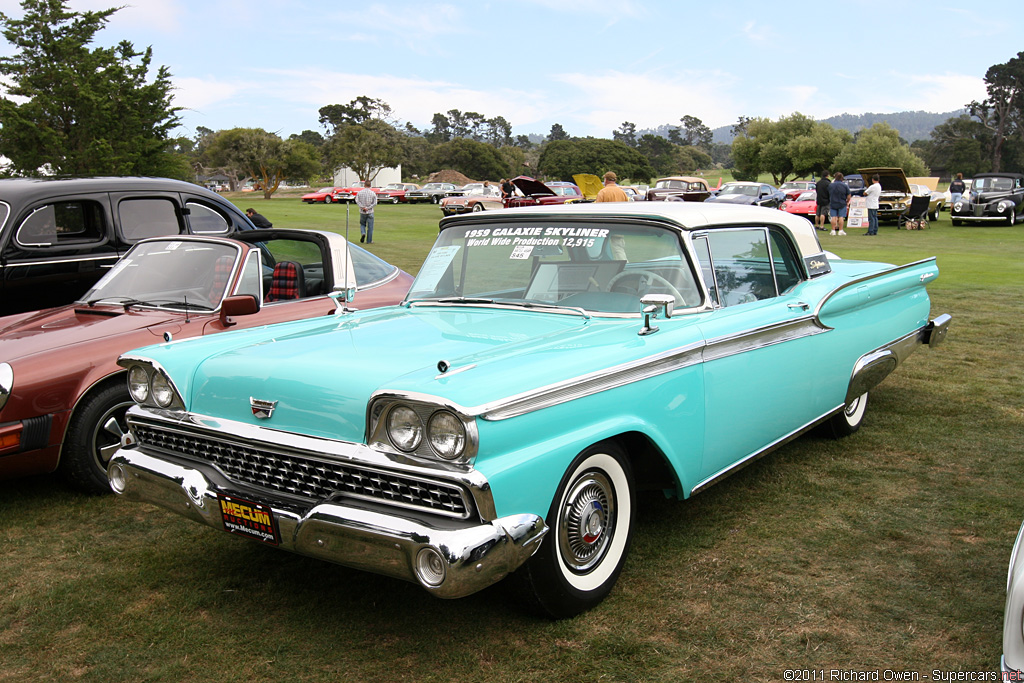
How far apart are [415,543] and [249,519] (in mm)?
748

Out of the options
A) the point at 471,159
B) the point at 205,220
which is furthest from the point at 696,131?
the point at 205,220

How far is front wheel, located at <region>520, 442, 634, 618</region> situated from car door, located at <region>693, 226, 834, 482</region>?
0.52 m

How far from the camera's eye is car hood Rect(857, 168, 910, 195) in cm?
2559

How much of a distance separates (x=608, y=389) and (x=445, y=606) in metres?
1.06

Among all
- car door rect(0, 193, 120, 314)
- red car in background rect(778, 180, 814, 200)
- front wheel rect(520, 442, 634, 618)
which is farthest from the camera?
red car in background rect(778, 180, 814, 200)

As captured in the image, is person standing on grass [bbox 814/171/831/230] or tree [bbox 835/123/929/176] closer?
person standing on grass [bbox 814/171/831/230]

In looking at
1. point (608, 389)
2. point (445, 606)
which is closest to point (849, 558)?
point (608, 389)

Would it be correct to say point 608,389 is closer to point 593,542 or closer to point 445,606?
point 593,542

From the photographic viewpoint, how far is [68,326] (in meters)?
4.58

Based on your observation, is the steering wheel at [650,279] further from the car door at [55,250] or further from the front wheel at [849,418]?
the car door at [55,250]

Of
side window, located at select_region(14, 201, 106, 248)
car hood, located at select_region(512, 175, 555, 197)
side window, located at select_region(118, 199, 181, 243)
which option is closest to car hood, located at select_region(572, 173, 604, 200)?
car hood, located at select_region(512, 175, 555, 197)

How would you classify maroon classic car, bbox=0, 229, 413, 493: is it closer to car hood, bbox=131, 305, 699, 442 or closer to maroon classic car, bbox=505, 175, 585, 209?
car hood, bbox=131, 305, 699, 442

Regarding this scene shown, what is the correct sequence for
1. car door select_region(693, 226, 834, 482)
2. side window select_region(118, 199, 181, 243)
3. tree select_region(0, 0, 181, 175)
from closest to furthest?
car door select_region(693, 226, 834, 482) → side window select_region(118, 199, 181, 243) → tree select_region(0, 0, 181, 175)

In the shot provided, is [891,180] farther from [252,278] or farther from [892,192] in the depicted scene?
[252,278]
